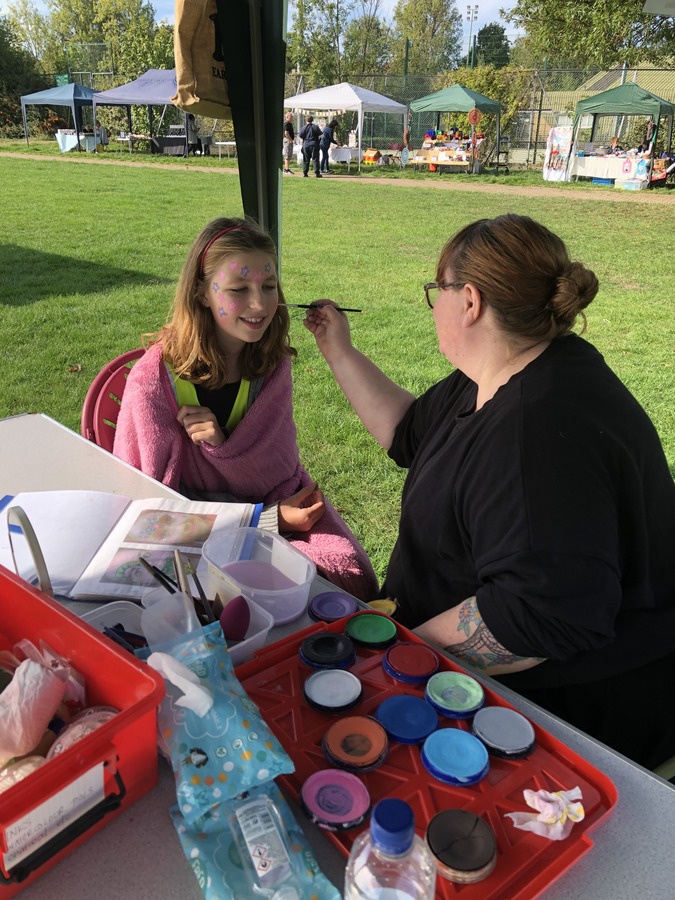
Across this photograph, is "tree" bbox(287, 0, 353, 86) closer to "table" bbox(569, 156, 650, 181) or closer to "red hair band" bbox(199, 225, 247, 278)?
"table" bbox(569, 156, 650, 181)

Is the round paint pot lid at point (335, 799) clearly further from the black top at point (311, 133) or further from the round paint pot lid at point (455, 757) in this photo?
the black top at point (311, 133)

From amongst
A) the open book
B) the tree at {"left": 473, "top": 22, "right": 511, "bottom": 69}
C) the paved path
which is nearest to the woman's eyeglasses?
the open book

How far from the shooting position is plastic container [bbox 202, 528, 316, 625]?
111cm

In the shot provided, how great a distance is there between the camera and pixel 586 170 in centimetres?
1672

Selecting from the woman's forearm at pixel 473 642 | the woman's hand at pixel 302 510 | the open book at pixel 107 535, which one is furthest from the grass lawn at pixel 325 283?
the woman's forearm at pixel 473 642

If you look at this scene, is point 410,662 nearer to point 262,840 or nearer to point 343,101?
point 262,840

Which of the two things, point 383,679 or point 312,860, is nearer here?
point 312,860

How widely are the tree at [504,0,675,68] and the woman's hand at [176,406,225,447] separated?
58.7ft

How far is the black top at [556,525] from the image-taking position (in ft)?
3.33

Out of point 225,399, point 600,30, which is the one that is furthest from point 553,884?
point 600,30

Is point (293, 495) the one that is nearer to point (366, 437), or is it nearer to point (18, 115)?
point (366, 437)

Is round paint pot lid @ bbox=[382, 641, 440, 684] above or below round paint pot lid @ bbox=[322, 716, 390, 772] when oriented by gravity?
below

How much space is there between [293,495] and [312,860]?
4.34 feet

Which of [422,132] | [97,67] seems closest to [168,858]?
[422,132]
